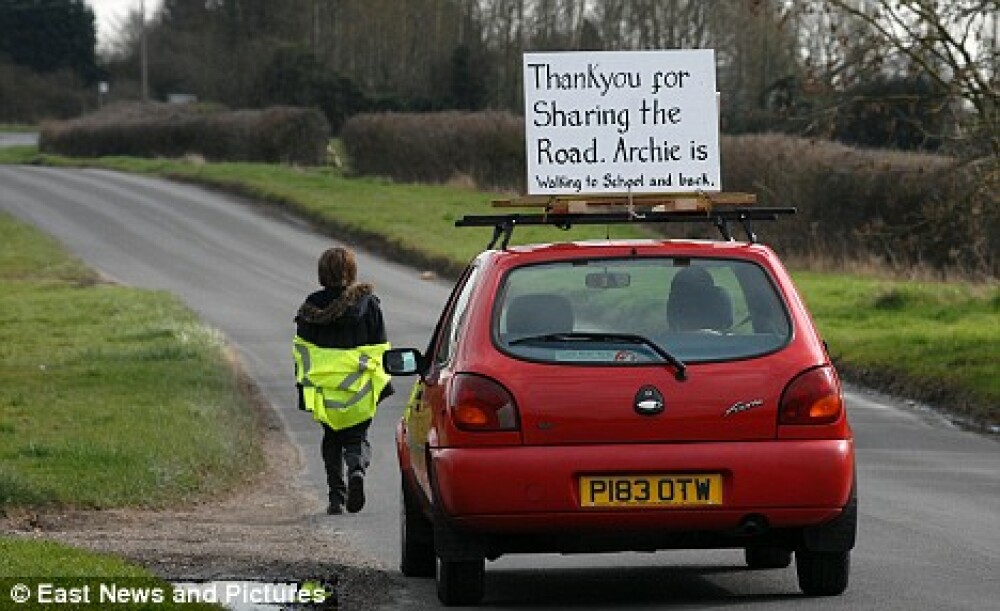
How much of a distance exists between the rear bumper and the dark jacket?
5.25 meters

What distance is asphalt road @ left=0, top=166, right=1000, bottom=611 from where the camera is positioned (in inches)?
389

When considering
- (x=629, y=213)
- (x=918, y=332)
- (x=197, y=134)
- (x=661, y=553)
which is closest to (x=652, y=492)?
(x=629, y=213)

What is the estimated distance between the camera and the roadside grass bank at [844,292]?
23531mm

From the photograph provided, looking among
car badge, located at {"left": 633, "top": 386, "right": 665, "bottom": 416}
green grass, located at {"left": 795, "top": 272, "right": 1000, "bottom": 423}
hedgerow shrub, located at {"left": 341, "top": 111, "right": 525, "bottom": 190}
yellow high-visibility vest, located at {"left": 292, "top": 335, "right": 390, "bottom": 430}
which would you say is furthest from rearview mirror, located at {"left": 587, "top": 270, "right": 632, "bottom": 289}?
hedgerow shrub, located at {"left": 341, "top": 111, "right": 525, "bottom": 190}

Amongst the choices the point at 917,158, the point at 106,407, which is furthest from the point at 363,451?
the point at 917,158

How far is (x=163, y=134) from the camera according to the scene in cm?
7812

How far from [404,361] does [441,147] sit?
1951 inches

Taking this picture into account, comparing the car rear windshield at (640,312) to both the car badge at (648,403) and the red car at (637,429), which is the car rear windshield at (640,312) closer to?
the red car at (637,429)

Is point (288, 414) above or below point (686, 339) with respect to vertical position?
below

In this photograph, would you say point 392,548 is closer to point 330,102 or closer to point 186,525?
point 186,525

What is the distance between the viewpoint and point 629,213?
1052 centimetres

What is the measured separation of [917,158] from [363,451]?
2482 centimetres

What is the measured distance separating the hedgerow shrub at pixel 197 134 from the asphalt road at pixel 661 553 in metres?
26.1

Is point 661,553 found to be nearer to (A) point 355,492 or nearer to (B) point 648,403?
(B) point 648,403
